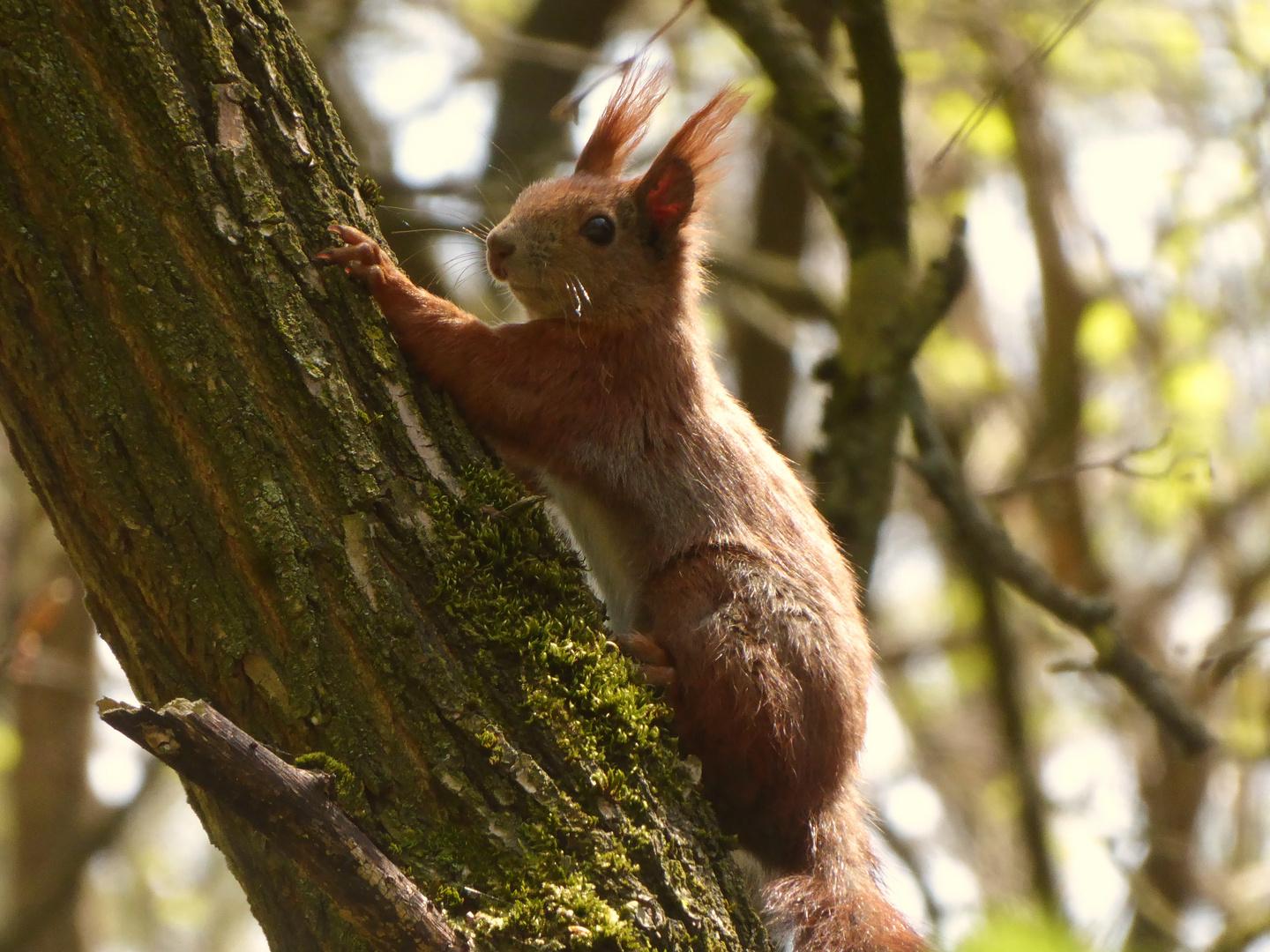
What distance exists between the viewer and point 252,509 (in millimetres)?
2561

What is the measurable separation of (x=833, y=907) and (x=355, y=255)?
219 cm

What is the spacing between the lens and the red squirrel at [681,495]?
334 centimetres

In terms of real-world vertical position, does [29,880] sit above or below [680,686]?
above

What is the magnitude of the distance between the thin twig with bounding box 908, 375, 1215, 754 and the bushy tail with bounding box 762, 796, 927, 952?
198 cm

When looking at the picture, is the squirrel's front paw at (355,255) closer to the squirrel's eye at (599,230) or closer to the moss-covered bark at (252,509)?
the moss-covered bark at (252,509)

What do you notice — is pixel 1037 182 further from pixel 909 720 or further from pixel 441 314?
pixel 441 314

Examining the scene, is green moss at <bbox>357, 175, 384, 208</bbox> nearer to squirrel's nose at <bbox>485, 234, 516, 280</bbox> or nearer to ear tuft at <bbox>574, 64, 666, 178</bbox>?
squirrel's nose at <bbox>485, 234, 516, 280</bbox>

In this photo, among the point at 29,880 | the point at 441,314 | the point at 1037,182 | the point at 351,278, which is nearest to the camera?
the point at 351,278

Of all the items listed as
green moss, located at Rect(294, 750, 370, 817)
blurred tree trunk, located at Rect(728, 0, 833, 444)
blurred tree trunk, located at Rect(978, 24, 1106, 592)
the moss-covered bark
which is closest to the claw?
the moss-covered bark

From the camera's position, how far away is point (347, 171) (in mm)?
3033

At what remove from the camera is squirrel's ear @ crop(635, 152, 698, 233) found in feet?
15.0

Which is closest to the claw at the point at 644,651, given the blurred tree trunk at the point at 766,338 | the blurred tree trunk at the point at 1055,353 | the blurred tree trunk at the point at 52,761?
the blurred tree trunk at the point at 766,338

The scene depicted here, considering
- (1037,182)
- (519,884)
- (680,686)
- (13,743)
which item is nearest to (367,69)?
(1037,182)

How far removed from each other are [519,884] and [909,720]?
28.7 feet
